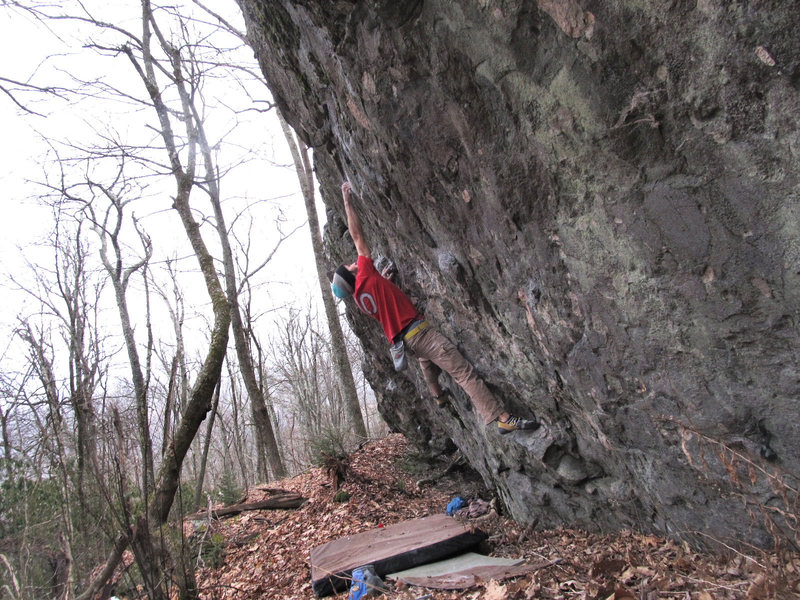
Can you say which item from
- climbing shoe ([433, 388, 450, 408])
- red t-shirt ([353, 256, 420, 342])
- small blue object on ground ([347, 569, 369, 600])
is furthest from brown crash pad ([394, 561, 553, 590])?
red t-shirt ([353, 256, 420, 342])

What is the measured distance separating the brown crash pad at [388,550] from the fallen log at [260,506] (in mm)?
2443

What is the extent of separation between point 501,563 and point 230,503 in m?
5.76

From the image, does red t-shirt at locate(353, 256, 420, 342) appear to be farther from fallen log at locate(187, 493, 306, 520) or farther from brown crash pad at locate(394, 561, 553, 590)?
fallen log at locate(187, 493, 306, 520)

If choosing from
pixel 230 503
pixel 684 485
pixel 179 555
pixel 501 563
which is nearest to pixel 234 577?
pixel 179 555

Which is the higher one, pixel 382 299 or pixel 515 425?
pixel 382 299

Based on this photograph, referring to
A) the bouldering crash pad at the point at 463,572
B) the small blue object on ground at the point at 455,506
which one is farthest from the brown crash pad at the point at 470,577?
the small blue object on ground at the point at 455,506

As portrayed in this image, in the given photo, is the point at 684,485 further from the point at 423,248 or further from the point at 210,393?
the point at 210,393

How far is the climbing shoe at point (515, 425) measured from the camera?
480 cm

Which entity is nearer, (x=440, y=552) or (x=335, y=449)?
(x=440, y=552)

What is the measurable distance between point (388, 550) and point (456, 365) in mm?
2153

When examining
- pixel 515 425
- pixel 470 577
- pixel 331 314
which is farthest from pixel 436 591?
pixel 331 314

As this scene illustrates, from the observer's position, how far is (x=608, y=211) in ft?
10.4

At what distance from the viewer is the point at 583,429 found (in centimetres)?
431

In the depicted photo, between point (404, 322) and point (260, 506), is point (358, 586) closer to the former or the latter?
point (404, 322)
